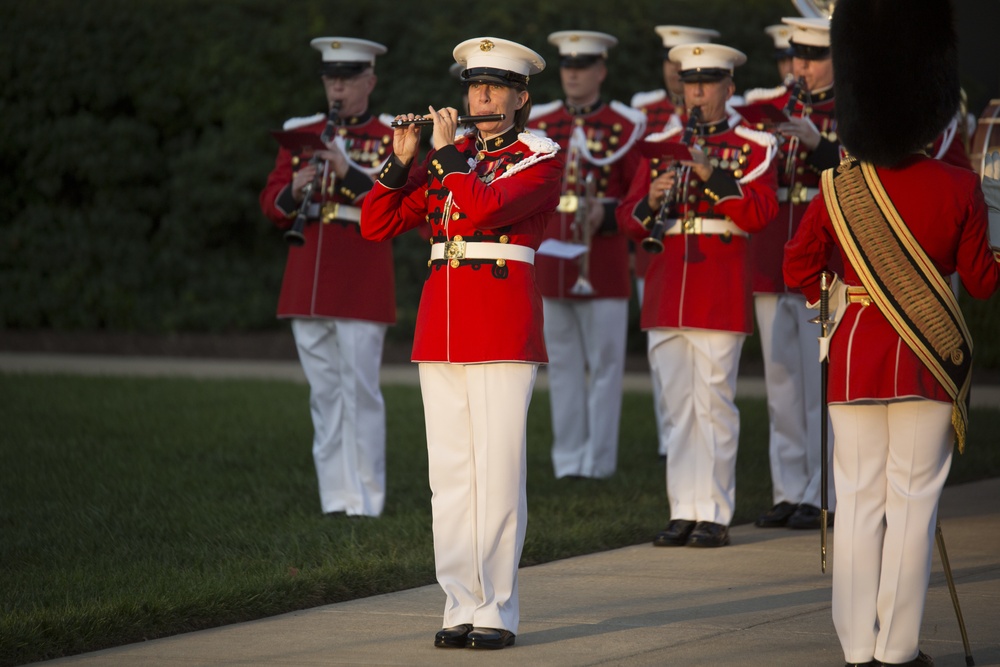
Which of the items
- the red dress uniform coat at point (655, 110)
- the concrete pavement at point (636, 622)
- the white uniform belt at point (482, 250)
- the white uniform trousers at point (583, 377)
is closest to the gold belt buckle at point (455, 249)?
the white uniform belt at point (482, 250)

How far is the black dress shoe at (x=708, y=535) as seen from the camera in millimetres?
7469

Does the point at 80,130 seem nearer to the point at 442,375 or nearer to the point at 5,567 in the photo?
the point at 5,567

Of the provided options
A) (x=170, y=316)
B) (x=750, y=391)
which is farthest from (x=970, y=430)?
(x=170, y=316)

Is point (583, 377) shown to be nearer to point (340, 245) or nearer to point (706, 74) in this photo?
point (340, 245)

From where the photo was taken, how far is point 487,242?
18.5 ft

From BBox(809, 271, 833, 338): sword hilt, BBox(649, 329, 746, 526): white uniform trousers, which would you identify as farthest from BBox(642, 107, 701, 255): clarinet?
BBox(809, 271, 833, 338): sword hilt

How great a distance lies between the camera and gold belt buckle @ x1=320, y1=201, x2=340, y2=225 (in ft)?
26.9

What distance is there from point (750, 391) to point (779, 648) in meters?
7.98

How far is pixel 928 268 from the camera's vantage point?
5125mm

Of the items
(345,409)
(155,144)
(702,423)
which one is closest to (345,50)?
(345,409)

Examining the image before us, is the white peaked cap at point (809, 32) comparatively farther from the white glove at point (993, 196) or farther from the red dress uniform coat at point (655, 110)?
the white glove at point (993, 196)

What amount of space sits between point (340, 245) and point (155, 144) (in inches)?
347

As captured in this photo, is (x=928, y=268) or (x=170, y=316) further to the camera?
(x=170, y=316)

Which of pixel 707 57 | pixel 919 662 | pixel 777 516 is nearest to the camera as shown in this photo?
pixel 919 662
